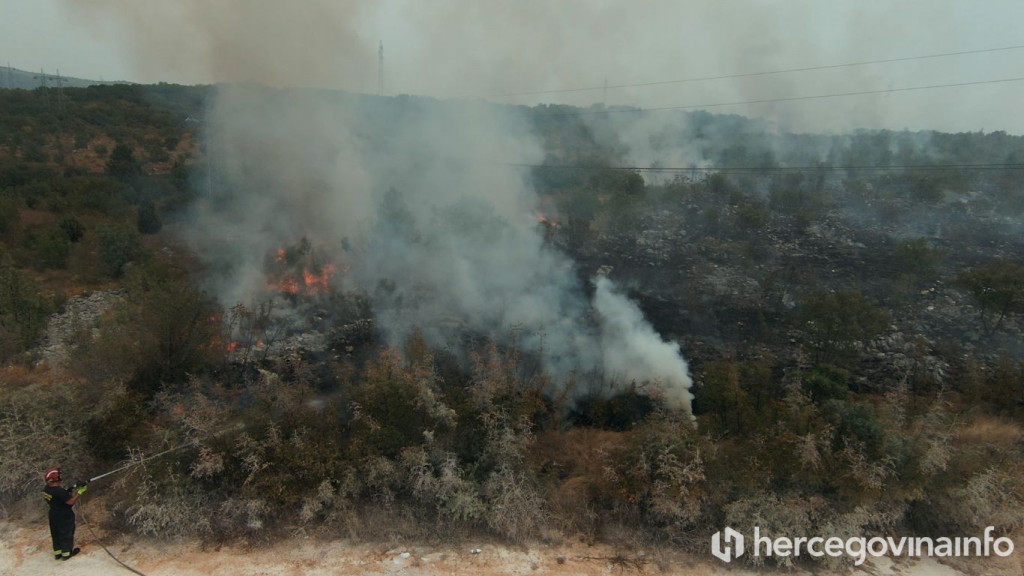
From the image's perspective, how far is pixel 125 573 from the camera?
534 cm

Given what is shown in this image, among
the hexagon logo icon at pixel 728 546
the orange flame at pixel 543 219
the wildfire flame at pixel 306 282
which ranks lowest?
the hexagon logo icon at pixel 728 546

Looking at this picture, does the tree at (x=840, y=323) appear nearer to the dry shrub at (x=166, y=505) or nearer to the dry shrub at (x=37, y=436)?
the dry shrub at (x=166, y=505)

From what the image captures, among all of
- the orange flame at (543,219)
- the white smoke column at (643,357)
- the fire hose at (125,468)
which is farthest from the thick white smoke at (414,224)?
the fire hose at (125,468)

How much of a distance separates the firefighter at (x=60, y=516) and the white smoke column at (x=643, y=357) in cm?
803

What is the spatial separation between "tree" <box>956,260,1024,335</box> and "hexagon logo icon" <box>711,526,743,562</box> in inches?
404

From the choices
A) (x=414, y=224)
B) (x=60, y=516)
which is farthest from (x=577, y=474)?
(x=414, y=224)

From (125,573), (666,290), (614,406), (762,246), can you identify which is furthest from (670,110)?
(125,573)

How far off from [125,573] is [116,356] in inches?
152

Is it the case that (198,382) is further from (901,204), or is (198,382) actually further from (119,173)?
(901,204)

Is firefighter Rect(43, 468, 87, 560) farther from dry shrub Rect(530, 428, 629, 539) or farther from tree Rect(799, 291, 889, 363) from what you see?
tree Rect(799, 291, 889, 363)

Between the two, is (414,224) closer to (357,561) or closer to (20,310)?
(20,310)

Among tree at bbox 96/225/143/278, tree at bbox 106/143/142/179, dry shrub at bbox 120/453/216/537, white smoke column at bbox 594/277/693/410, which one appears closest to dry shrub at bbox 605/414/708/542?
white smoke column at bbox 594/277/693/410

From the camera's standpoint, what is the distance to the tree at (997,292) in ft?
37.2

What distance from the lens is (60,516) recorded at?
5.41 meters
